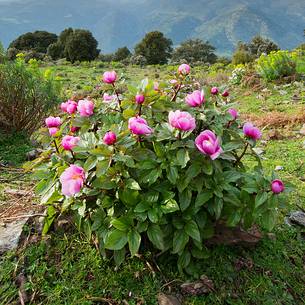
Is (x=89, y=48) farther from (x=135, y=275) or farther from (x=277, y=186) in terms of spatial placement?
(x=277, y=186)

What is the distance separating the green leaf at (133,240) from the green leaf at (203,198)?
373mm

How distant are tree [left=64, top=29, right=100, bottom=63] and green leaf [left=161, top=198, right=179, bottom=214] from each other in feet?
101

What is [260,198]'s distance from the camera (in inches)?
90.3

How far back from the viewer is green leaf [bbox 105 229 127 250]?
230 centimetres

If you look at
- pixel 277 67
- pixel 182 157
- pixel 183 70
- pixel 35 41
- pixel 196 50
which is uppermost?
pixel 183 70

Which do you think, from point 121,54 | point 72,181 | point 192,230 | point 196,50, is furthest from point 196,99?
point 196,50

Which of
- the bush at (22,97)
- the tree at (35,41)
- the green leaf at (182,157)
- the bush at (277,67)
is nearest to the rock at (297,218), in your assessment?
the green leaf at (182,157)

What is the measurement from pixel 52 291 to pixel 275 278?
4.87 ft

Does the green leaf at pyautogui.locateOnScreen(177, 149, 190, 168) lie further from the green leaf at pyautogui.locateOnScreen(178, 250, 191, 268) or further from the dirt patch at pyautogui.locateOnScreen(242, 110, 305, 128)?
the dirt patch at pyautogui.locateOnScreen(242, 110, 305, 128)

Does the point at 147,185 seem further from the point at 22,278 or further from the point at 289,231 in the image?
the point at 289,231

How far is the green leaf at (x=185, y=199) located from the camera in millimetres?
2301

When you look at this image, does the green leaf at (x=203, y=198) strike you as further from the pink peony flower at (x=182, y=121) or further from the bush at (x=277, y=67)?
the bush at (x=277, y=67)

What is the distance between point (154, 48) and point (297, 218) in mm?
33778

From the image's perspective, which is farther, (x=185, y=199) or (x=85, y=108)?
(x=85, y=108)
